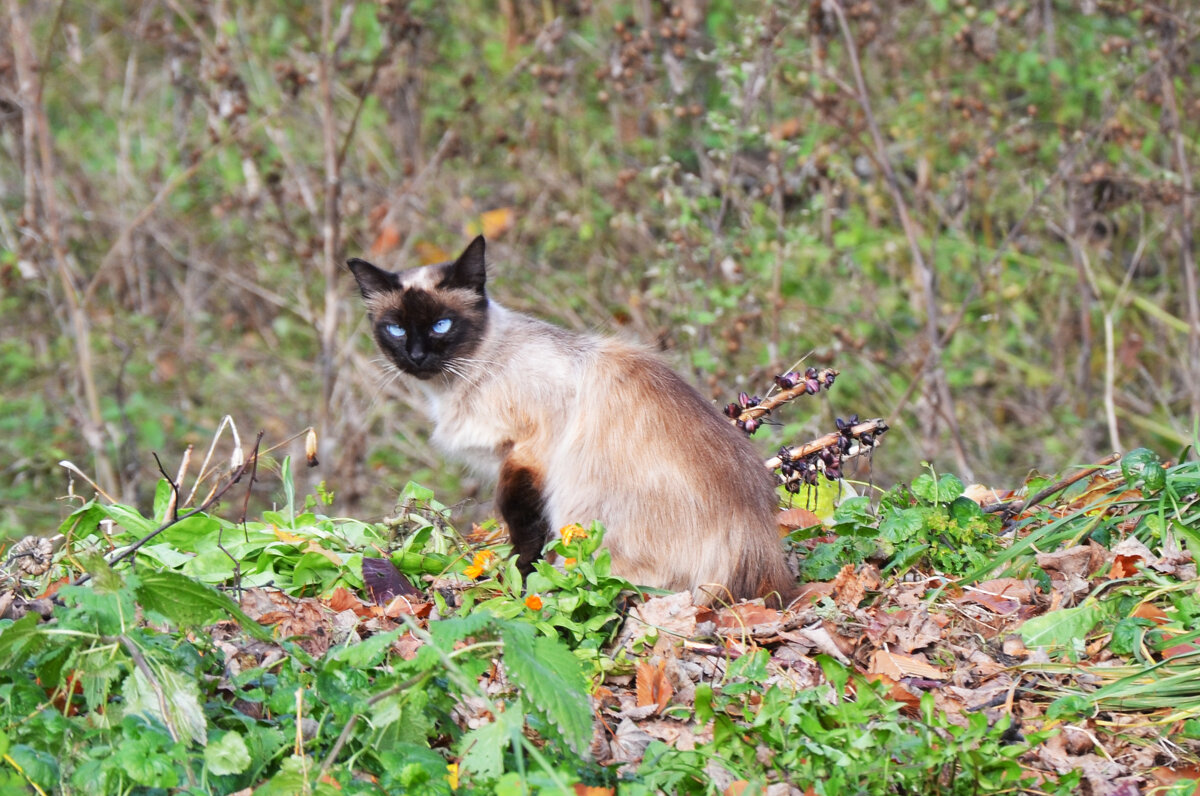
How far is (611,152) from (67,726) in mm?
7547

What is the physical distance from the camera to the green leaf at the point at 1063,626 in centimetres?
331

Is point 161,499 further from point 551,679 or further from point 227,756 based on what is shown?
point 551,679

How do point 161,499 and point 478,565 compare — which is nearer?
point 478,565

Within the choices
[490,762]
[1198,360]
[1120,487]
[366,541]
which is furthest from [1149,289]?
[490,762]

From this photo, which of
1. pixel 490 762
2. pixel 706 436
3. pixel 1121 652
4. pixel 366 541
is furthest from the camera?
pixel 366 541

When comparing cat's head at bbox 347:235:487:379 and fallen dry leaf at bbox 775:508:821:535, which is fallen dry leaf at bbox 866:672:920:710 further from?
cat's head at bbox 347:235:487:379

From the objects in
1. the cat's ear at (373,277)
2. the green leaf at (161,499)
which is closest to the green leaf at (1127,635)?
the cat's ear at (373,277)

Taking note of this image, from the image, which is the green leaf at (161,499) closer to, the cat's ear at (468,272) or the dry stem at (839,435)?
the cat's ear at (468,272)

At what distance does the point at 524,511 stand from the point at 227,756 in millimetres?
1660

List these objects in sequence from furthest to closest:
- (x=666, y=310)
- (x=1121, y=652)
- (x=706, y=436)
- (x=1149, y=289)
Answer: (x=1149, y=289)
(x=666, y=310)
(x=706, y=436)
(x=1121, y=652)

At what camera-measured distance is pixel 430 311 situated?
4.50m

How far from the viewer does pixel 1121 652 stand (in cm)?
321

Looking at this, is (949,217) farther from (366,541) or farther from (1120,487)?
(366,541)

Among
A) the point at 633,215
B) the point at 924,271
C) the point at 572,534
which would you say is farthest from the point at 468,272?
the point at 633,215
